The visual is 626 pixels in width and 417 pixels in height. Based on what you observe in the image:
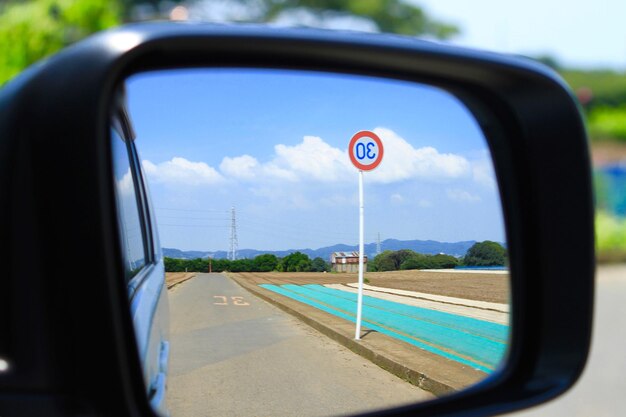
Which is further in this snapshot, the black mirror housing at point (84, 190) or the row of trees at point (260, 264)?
the row of trees at point (260, 264)

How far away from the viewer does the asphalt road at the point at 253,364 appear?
1532 mm

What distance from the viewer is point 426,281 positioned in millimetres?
1738

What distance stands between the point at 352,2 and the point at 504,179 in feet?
111

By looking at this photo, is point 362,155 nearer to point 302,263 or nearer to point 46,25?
point 302,263

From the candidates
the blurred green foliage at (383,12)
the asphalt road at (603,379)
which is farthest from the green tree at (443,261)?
the blurred green foliage at (383,12)

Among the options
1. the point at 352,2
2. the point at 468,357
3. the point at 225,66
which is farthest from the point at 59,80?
the point at 352,2

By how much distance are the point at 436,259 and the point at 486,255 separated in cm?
23

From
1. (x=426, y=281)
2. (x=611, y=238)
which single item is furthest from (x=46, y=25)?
(x=611, y=238)

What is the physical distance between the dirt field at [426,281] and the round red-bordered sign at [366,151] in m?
0.21

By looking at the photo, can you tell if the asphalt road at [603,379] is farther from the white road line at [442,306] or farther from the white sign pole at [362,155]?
the white sign pole at [362,155]

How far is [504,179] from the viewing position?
2.00 metres

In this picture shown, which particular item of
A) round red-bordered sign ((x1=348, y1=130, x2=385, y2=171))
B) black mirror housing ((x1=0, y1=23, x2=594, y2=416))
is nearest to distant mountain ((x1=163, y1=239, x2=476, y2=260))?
round red-bordered sign ((x1=348, y1=130, x2=385, y2=171))

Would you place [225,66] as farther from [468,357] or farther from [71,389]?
[468,357]

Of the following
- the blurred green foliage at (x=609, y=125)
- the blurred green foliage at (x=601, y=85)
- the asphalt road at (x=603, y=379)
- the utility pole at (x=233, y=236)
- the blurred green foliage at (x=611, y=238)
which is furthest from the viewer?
the blurred green foliage at (x=601, y=85)
